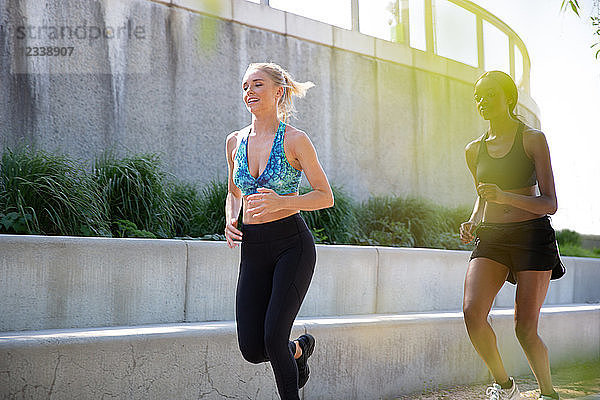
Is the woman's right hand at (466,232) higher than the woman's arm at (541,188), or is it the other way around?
the woman's arm at (541,188)

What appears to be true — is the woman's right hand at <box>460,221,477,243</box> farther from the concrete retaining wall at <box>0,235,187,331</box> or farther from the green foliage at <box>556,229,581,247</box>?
the green foliage at <box>556,229,581,247</box>

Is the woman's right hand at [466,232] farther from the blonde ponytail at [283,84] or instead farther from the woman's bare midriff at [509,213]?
the blonde ponytail at [283,84]

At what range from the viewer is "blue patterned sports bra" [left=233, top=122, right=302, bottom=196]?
375cm

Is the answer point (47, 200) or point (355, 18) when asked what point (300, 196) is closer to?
point (47, 200)

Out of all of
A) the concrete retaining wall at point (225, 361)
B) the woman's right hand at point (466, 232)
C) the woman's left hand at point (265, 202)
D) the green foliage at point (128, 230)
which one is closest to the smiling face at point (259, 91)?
the woman's left hand at point (265, 202)

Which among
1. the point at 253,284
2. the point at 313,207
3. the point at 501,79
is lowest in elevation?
the point at 253,284

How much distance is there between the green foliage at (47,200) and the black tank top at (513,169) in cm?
321

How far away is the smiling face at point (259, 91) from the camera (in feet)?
12.5

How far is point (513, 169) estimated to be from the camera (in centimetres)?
415

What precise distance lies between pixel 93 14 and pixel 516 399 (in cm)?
612

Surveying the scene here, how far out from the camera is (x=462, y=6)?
1252cm

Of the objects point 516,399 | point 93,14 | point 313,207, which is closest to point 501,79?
point 313,207

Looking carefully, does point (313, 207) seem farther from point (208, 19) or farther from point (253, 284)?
point (208, 19)

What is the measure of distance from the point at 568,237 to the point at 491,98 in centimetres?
1207
